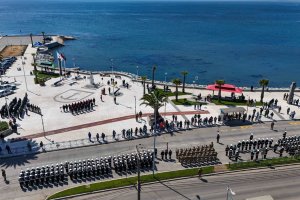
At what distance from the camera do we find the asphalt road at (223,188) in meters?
32.3

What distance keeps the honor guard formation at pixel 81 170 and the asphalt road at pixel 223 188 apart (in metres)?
3.51

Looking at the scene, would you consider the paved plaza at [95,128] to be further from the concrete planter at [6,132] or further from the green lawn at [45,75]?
the green lawn at [45,75]

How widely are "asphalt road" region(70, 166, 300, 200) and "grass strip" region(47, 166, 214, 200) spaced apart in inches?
29.2

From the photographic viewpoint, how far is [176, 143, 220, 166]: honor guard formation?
38531mm

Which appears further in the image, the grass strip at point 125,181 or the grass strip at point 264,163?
A: the grass strip at point 264,163

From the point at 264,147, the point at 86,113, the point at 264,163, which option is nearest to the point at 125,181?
the point at 264,163

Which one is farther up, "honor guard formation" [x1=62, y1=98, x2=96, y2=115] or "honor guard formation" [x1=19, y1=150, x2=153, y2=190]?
"honor guard formation" [x1=62, y1=98, x2=96, y2=115]

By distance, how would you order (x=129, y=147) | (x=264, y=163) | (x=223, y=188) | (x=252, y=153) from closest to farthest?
(x=223, y=188) → (x=264, y=163) → (x=252, y=153) → (x=129, y=147)

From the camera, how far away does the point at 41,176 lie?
34156 mm

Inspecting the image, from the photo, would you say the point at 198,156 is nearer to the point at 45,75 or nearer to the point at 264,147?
the point at 264,147

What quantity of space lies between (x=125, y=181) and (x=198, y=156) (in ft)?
33.1

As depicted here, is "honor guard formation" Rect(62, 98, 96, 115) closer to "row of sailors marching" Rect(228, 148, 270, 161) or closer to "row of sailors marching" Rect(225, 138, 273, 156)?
"row of sailors marching" Rect(225, 138, 273, 156)

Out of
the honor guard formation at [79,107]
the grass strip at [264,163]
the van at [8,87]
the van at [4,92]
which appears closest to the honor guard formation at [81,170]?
the grass strip at [264,163]

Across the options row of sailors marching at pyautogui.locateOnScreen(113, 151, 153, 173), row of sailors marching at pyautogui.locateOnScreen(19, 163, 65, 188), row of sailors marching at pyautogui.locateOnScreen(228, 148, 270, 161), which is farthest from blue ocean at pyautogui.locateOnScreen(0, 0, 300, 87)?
row of sailors marching at pyautogui.locateOnScreen(19, 163, 65, 188)
